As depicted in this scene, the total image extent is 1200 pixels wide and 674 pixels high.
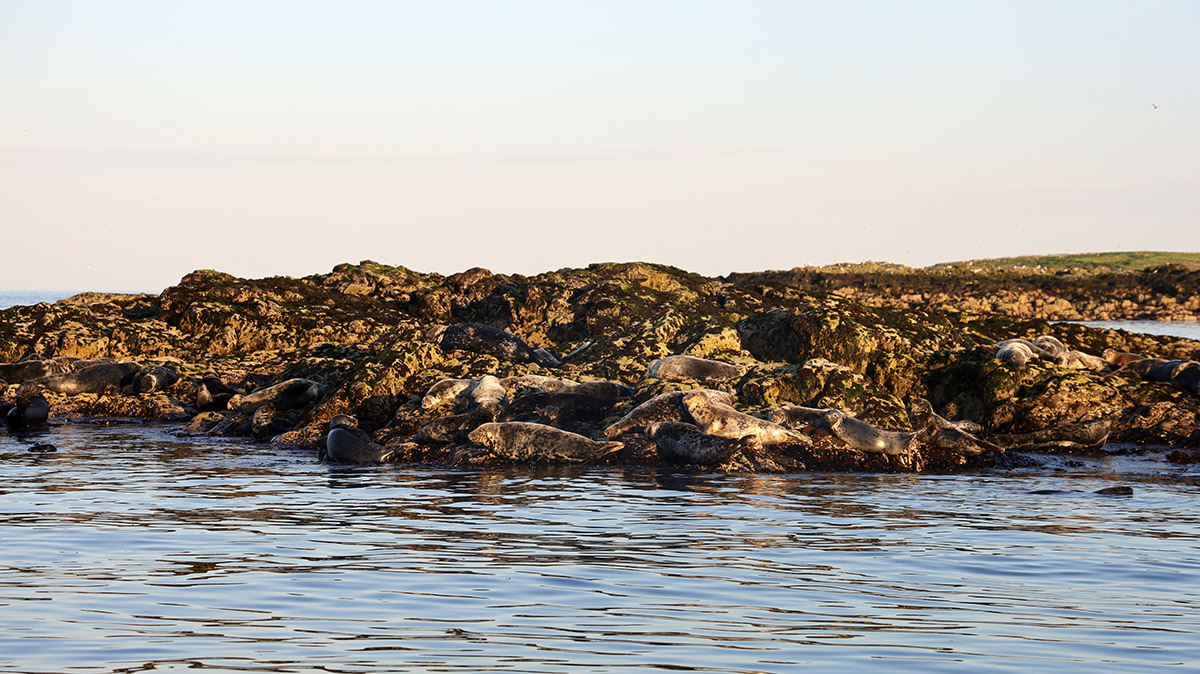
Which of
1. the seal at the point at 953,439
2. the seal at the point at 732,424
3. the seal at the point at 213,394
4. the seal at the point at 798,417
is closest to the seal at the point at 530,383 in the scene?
the seal at the point at 732,424

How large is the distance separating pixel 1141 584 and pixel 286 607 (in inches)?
237

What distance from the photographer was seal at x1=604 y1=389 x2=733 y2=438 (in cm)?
1633

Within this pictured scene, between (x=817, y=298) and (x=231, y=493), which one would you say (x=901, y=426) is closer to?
(x=231, y=493)

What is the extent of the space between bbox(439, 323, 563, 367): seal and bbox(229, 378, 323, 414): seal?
244 centimetres

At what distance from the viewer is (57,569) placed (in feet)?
28.5

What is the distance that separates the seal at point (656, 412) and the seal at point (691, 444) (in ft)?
0.68

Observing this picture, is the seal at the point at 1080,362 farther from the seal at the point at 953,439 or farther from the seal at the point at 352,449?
the seal at the point at 352,449

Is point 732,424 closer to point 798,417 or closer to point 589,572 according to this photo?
point 798,417

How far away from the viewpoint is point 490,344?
20844 mm

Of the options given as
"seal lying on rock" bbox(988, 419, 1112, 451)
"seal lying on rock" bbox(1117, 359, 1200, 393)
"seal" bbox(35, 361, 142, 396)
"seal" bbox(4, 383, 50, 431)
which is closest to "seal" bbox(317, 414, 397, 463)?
"seal" bbox(4, 383, 50, 431)

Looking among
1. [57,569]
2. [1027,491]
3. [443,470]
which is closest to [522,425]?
[443,470]

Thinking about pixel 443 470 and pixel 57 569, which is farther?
pixel 443 470

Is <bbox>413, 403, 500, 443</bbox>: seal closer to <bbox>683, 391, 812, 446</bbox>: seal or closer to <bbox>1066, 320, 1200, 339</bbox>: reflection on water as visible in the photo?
<bbox>683, 391, 812, 446</bbox>: seal

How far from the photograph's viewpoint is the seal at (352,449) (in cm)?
1645
